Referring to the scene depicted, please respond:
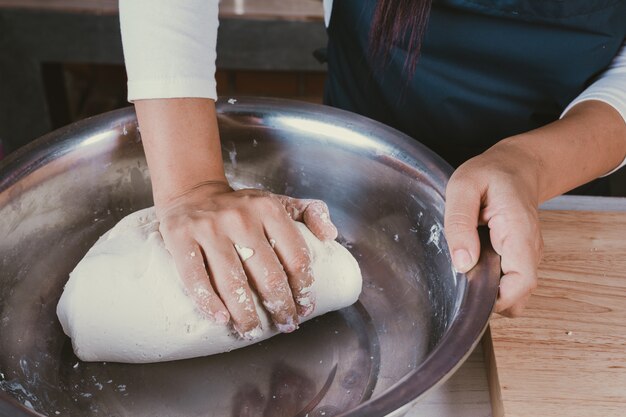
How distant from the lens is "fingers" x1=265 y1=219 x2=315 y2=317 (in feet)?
2.16

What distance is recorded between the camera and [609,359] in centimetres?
70

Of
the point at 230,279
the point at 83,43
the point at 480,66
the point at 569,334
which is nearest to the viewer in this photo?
the point at 230,279

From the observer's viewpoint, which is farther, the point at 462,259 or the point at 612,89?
the point at 612,89

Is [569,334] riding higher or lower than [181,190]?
lower

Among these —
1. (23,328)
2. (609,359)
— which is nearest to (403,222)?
(609,359)

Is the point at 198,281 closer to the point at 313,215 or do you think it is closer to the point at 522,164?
the point at 313,215

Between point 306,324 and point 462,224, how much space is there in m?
0.22

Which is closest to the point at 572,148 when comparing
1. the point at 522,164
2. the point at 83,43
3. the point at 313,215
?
the point at 522,164

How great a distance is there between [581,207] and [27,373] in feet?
2.38

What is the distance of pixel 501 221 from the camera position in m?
0.65

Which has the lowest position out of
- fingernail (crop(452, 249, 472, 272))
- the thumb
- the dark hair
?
fingernail (crop(452, 249, 472, 272))

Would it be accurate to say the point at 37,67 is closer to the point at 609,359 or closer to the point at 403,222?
the point at 403,222

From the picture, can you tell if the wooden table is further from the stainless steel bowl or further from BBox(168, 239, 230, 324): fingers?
BBox(168, 239, 230, 324): fingers

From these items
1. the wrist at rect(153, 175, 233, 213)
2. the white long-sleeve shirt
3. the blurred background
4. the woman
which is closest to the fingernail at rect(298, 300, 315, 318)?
the woman
